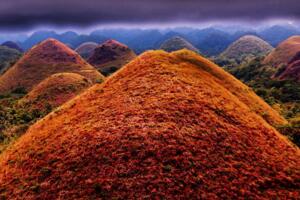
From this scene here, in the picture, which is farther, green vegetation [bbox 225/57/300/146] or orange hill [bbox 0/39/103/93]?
orange hill [bbox 0/39/103/93]

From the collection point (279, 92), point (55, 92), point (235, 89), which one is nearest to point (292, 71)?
point (279, 92)

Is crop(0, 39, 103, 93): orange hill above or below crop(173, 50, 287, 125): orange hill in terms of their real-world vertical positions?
below

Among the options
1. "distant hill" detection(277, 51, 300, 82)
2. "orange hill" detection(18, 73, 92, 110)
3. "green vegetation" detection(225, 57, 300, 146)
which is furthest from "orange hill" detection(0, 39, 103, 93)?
"distant hill" detection(277, 51, 300, 82)

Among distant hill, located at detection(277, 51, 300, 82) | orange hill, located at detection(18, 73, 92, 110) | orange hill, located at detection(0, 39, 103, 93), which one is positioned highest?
orange hill, located at detection(18, 73, 92, 110)

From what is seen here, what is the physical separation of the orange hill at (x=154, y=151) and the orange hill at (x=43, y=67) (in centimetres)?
10423

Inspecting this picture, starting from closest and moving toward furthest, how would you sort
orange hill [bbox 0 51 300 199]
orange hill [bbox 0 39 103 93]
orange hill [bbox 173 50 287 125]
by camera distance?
orange hill [bbox 0 51 300 199], orange hill [bbox 173 50 287 125], orange hill [bbox 0 39 103 93]

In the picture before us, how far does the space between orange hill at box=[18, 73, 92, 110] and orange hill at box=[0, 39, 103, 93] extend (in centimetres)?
2624

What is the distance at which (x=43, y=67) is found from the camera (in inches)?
5856

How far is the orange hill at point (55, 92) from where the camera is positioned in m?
89.9

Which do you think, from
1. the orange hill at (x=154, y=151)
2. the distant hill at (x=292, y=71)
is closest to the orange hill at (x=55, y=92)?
the orange hill at (x=154, y=151)

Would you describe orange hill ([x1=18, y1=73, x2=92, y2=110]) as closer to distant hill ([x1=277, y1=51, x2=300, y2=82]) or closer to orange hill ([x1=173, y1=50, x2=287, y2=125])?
orange hill ([x1=173, y1=50, x2=287, y2=125])

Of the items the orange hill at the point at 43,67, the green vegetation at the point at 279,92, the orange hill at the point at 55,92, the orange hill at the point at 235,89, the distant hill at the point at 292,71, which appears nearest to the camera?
the green vegetation at the point at 279,92

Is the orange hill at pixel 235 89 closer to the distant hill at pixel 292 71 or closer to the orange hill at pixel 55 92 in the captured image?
the orange hill at pixel 55 92

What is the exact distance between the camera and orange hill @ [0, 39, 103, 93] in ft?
444
